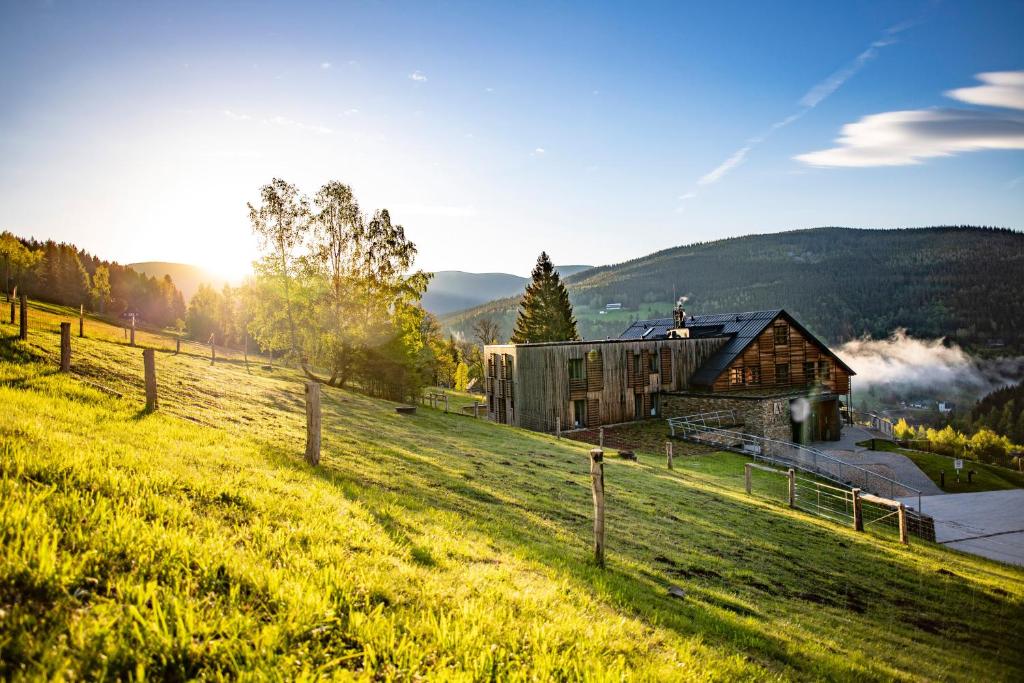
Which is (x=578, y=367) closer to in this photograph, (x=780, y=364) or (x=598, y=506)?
(x=780, y=364)

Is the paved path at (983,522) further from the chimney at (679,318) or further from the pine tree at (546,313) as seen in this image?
the pine tree at (546,313)

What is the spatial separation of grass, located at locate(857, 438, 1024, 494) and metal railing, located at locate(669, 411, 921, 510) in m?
5.12

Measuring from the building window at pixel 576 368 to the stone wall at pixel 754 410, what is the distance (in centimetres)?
941

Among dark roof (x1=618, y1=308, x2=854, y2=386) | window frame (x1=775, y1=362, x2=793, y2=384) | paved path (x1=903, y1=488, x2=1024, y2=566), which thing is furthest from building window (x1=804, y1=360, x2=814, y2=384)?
paved path (x1=903, y1=488, x2=1024, y2=566)

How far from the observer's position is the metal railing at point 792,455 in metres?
29.5

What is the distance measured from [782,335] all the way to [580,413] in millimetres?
20711

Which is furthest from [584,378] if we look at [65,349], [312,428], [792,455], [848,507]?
[65,349]

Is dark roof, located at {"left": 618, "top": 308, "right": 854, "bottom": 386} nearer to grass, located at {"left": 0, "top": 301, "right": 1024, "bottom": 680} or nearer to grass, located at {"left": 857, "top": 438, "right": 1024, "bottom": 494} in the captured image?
grass, located at {"left": 857, "top": 438, "right": 1024, "bottom": 494}

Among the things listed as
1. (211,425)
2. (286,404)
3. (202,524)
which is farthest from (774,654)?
(286,404)

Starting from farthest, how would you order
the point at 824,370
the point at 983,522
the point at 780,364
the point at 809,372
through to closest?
the point at 824,370 < the point at 809,372 < the point at 780,364 < the point at 983,522

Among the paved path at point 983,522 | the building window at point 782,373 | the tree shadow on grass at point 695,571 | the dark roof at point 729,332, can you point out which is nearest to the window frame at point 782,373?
the building window at point 782,373

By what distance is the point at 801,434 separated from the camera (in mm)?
40281

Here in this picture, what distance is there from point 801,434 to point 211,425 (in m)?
42.3

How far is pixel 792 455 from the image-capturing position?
3356 cm
